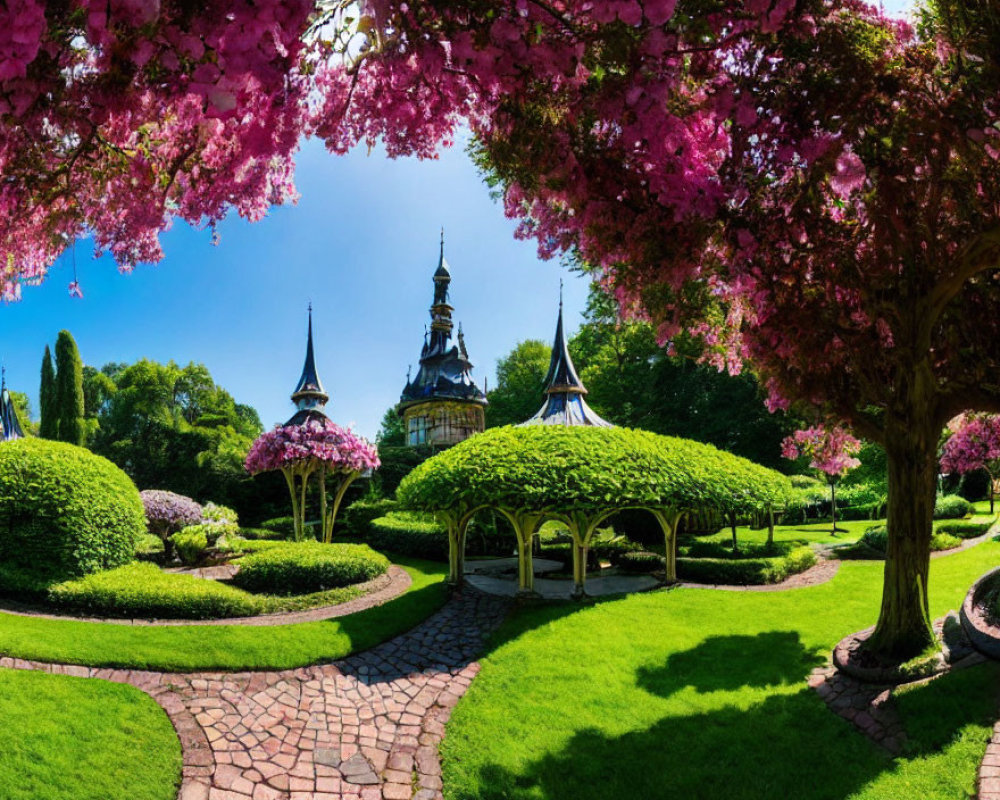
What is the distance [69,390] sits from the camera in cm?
3469

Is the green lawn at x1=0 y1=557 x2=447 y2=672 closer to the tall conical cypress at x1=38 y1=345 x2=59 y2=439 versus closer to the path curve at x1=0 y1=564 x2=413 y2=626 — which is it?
the path curve at x1=0 y1=564 x2=413 y2=626

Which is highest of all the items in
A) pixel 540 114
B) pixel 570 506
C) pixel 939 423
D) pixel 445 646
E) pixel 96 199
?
pixel 540 114

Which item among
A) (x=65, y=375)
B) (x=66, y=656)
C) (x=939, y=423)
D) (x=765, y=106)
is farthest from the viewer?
(x=65, y=375)

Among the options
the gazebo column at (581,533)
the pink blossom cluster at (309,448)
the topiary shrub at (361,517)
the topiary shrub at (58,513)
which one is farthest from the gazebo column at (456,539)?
the topiary shrub at (361,517)

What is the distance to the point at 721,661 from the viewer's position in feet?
25.2

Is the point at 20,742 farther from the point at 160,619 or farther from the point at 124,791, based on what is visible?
the point at 160,619

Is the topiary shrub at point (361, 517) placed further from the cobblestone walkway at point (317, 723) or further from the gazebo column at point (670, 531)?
the cobblestone walkway at point (317, 723)

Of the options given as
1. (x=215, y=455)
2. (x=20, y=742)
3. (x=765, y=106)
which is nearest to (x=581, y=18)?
(x=765, y=106)

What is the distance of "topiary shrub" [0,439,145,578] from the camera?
941cm

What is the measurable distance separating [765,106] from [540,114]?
143 cm

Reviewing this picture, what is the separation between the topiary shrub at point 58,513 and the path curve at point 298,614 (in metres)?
0.95

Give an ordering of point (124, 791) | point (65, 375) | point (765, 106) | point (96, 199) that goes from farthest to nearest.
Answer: point (65, 375), point (124, 791), point (765, 106), point (96, 199)

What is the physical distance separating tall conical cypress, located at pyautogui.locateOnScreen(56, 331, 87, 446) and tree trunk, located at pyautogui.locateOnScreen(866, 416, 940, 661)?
4090 cm

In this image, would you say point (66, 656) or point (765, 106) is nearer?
point (765, 106)
